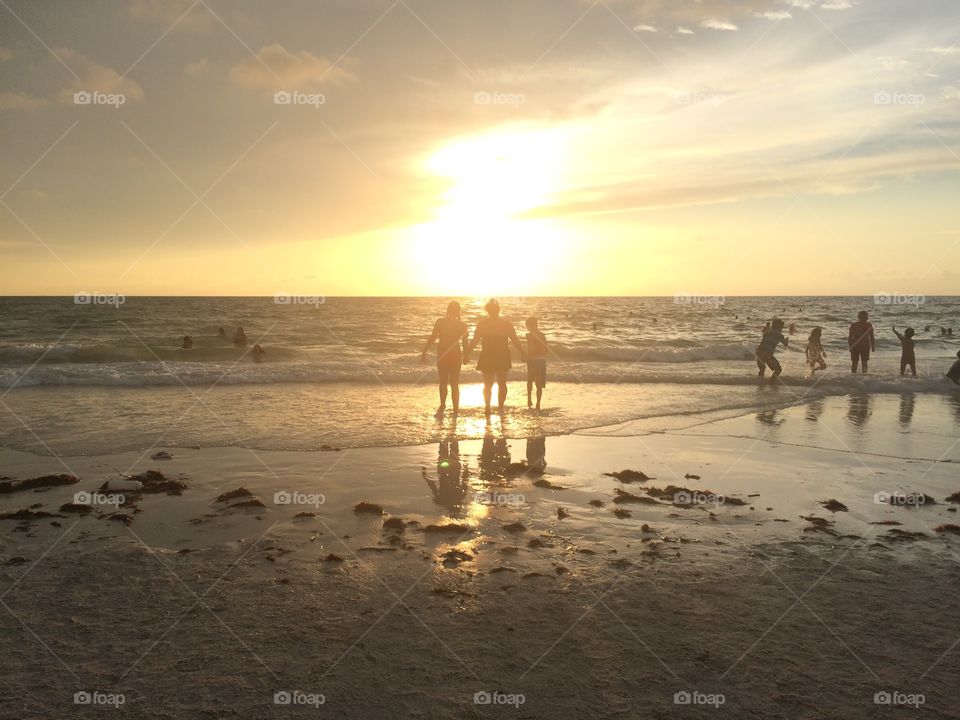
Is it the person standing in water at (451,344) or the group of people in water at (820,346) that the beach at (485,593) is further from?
the group of people in water at (820,346)

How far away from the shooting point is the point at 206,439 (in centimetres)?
1262

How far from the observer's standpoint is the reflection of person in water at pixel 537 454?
10.5m

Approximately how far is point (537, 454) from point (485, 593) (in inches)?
237

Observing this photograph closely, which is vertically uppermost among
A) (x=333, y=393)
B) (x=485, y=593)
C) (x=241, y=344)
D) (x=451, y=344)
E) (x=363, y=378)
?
(x=451, y=344)

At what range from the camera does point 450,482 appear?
9.39 m

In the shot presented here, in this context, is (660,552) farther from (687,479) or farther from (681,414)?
(681,414)

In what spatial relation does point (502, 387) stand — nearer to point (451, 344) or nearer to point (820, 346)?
point (451, 344)

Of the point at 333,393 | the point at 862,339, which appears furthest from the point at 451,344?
the point at 862,339

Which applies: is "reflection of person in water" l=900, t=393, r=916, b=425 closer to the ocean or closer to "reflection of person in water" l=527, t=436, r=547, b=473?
the ocean

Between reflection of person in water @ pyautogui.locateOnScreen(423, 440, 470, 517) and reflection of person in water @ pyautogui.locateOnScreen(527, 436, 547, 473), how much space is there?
119cm

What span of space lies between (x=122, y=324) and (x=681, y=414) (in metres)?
54.4

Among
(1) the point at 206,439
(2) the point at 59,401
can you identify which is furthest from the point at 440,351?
(2) the point at 59,401

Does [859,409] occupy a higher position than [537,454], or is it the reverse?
[859,409]

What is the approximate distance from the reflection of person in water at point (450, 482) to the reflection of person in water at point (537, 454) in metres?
1.19
